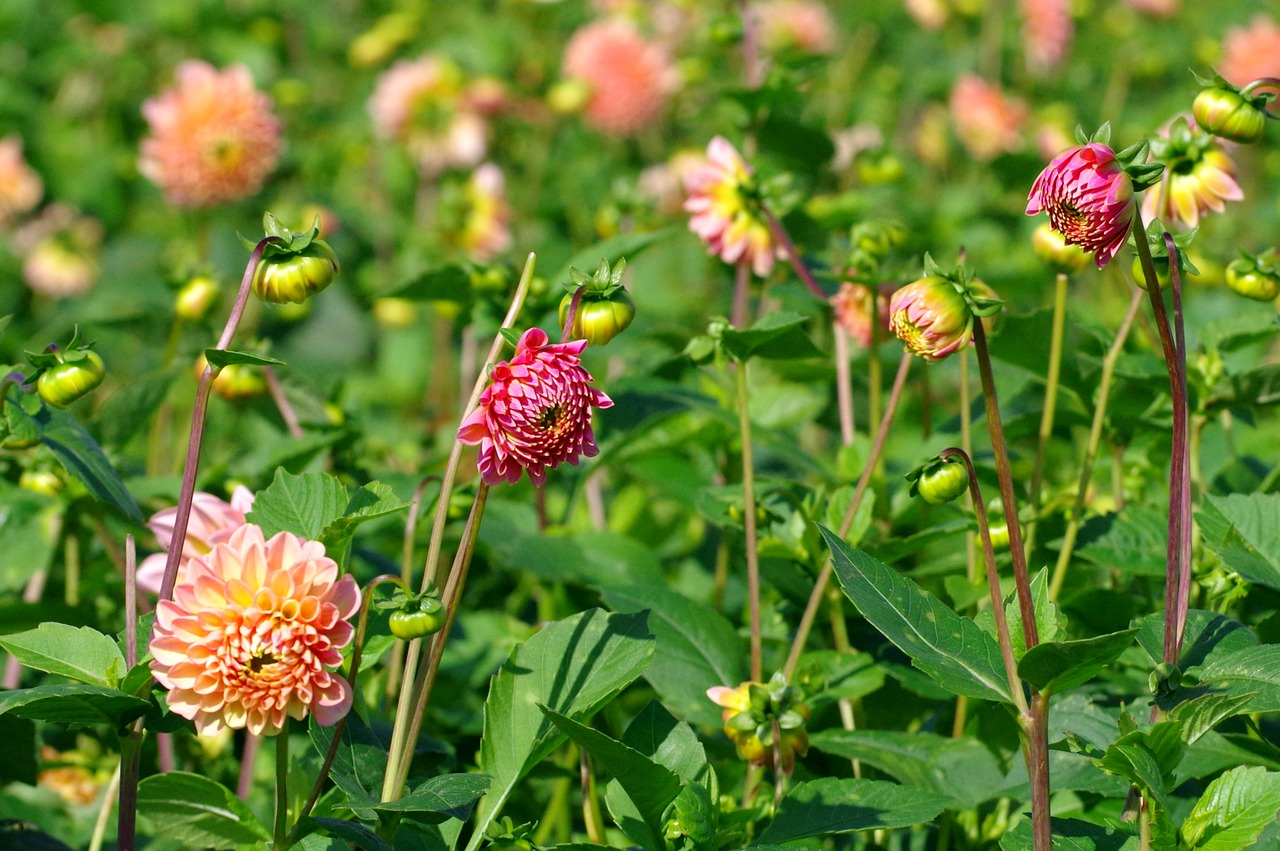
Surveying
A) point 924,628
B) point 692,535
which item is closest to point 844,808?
point 924,628

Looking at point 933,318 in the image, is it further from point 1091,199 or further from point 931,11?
point 931,11

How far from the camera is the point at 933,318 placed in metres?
1.01

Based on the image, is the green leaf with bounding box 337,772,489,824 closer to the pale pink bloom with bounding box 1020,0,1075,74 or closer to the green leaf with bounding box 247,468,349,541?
the green leaf with bounding box 247,468,349,541

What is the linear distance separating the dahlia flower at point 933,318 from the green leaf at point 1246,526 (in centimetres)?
36

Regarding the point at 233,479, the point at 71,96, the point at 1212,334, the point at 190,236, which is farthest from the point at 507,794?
the point at 71,96

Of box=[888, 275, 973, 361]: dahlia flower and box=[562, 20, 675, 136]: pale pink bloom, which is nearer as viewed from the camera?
box=[888, 275, 973, 361]: dahlia flower

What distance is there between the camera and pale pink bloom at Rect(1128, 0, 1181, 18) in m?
4.57

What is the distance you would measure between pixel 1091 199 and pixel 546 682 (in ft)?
1.97

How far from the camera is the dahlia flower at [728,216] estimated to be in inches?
68.5

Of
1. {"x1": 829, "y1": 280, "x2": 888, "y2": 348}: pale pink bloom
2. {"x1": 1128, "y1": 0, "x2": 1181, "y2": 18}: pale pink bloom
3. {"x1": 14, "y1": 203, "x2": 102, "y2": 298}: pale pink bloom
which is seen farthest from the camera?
{"x1": 1128, "y1": 0, "x2": 1181, "y2": 18}: pale pink bloom

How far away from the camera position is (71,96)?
4.09 meters

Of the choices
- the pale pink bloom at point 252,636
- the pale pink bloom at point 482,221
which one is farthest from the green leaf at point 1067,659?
the pale pink bloom at point 482,221

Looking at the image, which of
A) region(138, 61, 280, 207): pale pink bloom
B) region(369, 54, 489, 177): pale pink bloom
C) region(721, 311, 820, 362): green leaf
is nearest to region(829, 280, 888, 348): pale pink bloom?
region(721, 311, 820, 362): green leaf

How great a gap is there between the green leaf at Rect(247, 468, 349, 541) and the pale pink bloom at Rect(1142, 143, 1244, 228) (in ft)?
2.69
